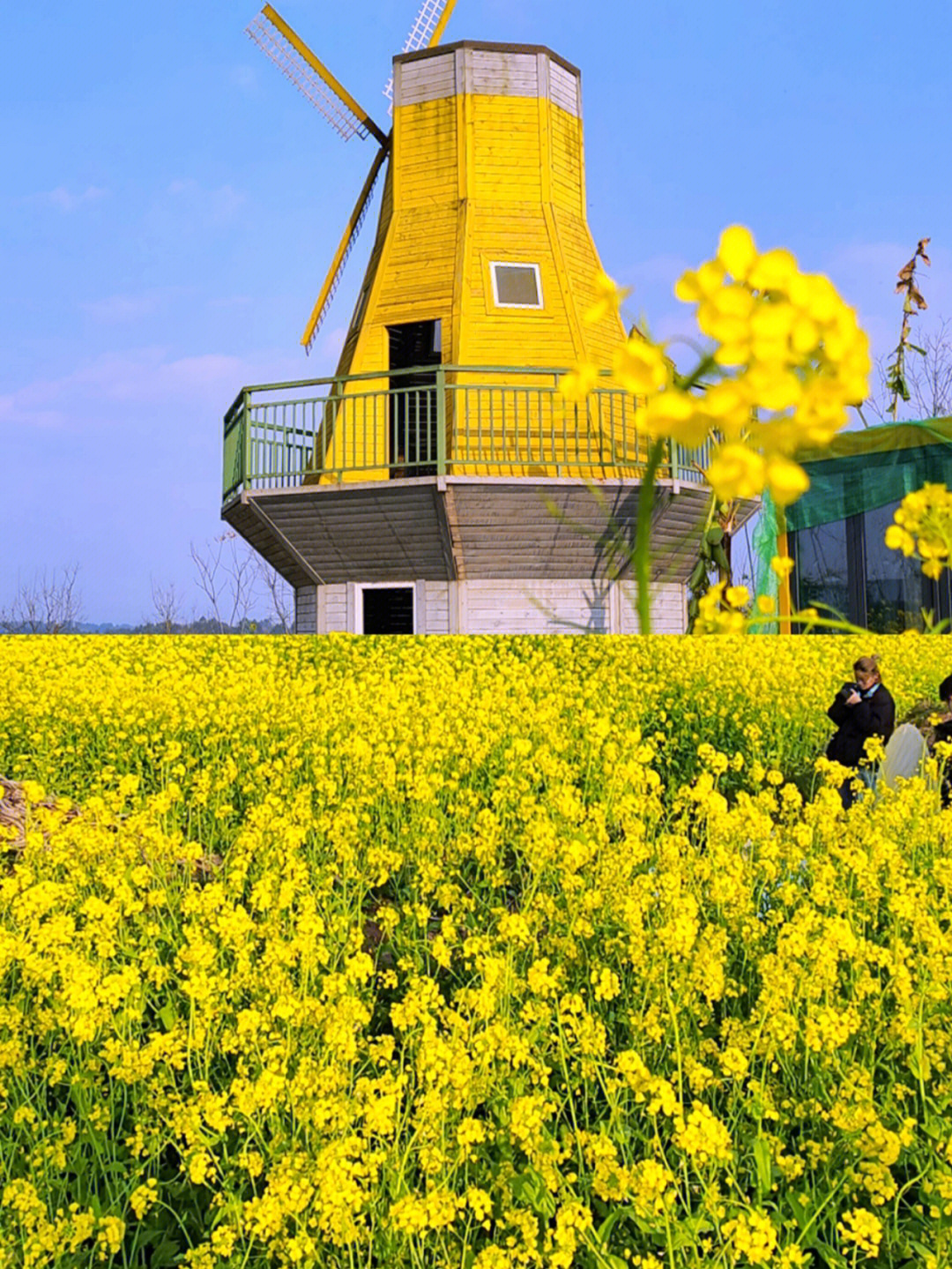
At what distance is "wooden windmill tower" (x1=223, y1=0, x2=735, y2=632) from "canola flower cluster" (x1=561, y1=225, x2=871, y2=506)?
13620mm

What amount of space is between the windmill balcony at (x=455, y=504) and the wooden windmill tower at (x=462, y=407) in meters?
0.03

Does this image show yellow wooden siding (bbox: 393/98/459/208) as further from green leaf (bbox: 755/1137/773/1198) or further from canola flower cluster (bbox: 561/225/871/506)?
canola flower cluster (bbox: 561/225/871/506)

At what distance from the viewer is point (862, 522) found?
18.0m

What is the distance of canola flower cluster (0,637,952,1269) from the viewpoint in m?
2.37

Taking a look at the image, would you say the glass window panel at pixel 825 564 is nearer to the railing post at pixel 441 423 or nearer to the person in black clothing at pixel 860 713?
the railing post at pixel 441 423

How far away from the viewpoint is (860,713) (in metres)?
7.33

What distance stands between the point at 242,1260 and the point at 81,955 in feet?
5.07

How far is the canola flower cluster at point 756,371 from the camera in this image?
1.91 feet

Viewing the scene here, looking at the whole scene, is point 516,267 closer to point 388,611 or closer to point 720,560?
point 388,611

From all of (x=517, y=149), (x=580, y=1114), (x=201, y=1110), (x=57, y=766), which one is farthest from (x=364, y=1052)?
(x=517, y=149)

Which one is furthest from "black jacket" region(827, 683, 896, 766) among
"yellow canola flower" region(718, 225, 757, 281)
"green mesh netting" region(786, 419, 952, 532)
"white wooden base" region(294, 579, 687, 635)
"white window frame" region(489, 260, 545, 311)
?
"white window frame" region(489, 260, 545, 311)

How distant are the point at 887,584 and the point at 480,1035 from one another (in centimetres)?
1633

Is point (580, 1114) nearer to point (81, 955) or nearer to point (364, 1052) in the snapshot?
point (364, 1052)

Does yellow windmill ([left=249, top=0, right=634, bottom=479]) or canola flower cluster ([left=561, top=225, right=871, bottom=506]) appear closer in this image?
canola flower cluster ([left=561, top=225, right=871, bottom=506])
